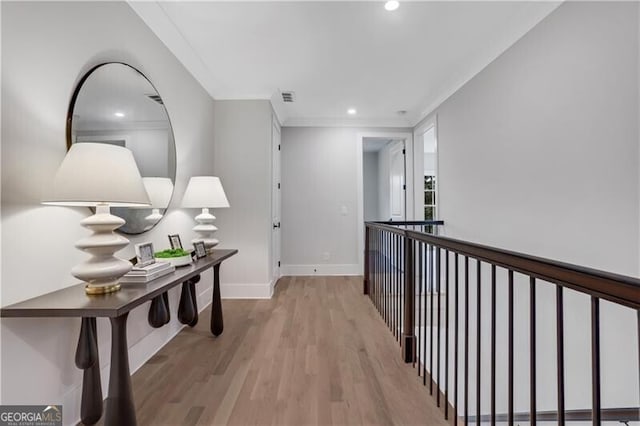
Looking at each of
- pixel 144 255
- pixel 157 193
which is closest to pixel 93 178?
pixel 144 255

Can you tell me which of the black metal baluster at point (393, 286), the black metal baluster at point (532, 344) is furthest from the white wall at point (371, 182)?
the black metal baluster at point (532, 344)

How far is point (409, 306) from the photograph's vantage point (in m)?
2.06

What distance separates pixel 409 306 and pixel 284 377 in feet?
3.15

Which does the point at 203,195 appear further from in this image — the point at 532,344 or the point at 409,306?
the point at 532,344

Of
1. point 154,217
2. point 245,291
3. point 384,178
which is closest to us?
point 154,217

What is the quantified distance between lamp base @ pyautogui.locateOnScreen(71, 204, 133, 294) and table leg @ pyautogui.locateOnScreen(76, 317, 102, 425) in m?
0.21

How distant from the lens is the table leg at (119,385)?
1228 mm

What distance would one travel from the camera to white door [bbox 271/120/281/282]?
3.83 m

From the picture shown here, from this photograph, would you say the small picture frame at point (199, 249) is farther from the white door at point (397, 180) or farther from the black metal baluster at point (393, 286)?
the white door at point (397, 180)

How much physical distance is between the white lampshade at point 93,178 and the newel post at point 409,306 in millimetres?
1644

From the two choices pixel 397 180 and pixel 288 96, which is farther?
pixel 397 180

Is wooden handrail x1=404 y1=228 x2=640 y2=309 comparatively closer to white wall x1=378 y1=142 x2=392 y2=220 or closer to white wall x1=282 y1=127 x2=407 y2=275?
white wall x1=282 y1=127 x2=407 y2=275

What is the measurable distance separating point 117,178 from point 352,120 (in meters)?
3.82

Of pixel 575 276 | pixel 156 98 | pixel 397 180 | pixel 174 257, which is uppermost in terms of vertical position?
pixel 156 98
